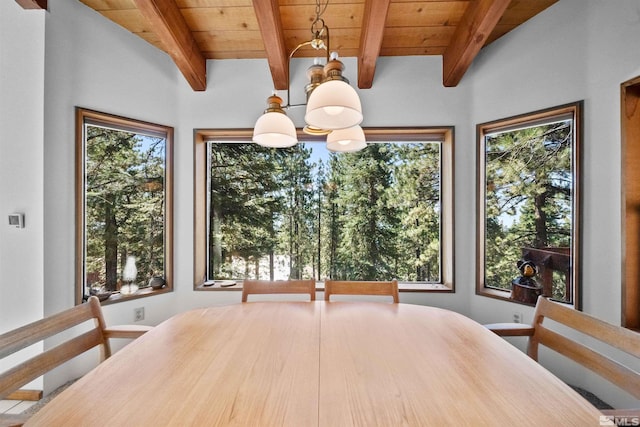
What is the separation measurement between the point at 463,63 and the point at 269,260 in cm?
230

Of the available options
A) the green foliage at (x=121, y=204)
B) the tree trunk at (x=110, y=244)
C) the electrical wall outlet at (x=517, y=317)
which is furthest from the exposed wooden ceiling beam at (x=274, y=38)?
the electrical wall outlet at (x=517, y=317)

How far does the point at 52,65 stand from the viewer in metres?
1.82

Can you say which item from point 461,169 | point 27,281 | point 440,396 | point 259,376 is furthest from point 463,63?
point 27,281

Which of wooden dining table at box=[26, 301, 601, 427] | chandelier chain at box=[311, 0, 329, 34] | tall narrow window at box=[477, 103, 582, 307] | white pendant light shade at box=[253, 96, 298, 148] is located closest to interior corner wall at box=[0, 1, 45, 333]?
wooden dining table at box=[26, 301, 601, 427]

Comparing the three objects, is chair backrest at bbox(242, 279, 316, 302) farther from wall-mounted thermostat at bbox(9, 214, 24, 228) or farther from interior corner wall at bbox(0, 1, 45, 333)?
wall-mounted thermostat at bbox(9, 214, 24, 228)

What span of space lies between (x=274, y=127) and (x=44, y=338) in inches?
46.9

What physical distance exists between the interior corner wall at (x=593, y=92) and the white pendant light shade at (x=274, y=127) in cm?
189

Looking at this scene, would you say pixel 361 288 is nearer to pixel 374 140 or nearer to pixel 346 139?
pixel 346 139

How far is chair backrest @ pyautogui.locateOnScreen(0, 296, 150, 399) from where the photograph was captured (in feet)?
2.84

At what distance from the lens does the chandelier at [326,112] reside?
1.00 m

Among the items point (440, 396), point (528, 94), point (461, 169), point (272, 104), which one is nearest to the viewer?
point (440, 396)

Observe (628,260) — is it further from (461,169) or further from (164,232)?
(164,232)

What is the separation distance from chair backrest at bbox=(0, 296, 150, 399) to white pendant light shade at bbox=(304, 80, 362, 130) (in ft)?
4.02

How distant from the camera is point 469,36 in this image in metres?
1.92
